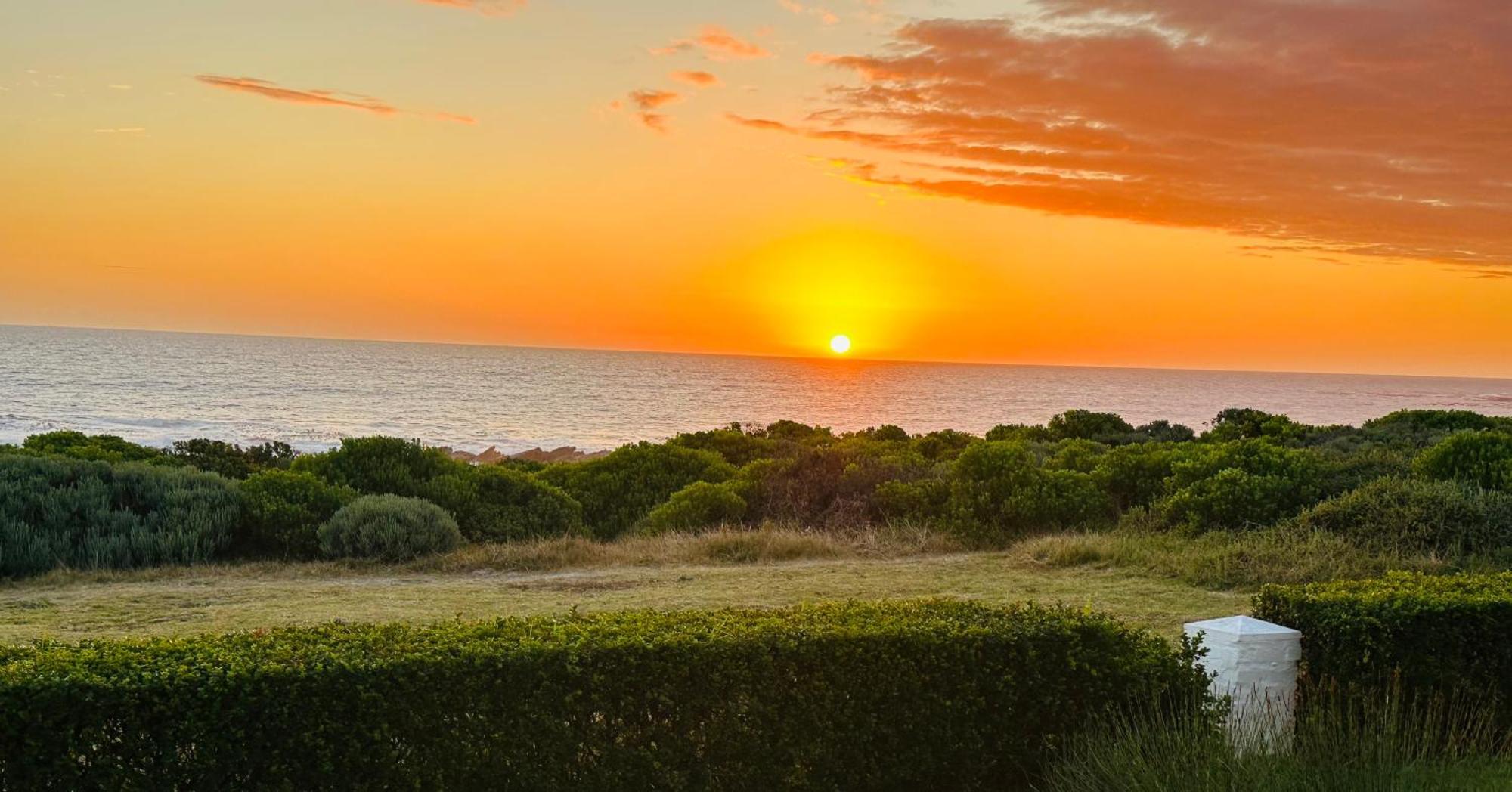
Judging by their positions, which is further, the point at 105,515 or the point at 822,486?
the point at 822,486

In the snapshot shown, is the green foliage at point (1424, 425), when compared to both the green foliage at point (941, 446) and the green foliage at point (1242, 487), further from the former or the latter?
the green foliage at point (1242, 487)

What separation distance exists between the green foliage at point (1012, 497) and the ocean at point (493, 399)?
38.5 meters

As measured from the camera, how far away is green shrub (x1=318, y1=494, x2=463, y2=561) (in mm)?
14820

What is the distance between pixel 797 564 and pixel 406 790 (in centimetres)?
938

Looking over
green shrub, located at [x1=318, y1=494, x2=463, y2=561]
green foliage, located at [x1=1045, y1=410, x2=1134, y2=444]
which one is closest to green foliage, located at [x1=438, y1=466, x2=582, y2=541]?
green shrub, located at [x1=318, y1=494, x2=463, y2=561]

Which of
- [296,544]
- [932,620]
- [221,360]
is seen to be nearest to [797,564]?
[296,544]

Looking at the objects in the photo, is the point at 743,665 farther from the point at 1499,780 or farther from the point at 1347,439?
the point at 1347,439

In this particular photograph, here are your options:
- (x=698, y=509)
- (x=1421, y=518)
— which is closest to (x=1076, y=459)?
(x=698, y=509)

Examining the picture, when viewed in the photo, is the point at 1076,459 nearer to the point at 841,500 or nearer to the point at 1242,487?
the point at 841,500

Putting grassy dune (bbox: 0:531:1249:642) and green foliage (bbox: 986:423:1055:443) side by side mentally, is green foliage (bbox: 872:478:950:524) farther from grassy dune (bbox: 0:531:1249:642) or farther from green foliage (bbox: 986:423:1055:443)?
green foliage (bbox: 986:423:1055:443)

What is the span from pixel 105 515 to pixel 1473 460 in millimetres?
18063

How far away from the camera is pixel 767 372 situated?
485 feet

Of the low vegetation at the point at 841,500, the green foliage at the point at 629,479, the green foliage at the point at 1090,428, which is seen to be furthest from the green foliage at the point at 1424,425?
the green foliage at the point at 629,479

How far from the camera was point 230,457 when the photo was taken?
2073 cm
